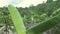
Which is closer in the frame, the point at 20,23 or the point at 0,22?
the point at 20,23

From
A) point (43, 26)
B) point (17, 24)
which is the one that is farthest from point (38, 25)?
point (17, 24)

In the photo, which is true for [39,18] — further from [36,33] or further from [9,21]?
[36,33]

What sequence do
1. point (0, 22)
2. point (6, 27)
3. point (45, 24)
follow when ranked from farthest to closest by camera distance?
point (0, 22)
point (6, 27)
point (45, 24)

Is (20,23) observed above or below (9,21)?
above

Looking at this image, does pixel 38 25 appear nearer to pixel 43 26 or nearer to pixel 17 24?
A: pixel 43 26

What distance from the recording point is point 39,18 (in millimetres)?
2709

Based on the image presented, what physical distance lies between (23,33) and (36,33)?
101 mm

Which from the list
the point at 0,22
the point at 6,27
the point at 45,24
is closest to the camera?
the point at 45,24

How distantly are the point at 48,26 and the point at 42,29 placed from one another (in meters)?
0.05

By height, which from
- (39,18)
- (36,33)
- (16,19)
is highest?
(16,19)

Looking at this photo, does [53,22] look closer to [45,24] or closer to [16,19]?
[45,24]

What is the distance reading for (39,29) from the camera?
1.28 m

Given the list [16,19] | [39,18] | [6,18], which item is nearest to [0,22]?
[6,18]

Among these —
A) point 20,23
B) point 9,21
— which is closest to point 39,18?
point 9,21
